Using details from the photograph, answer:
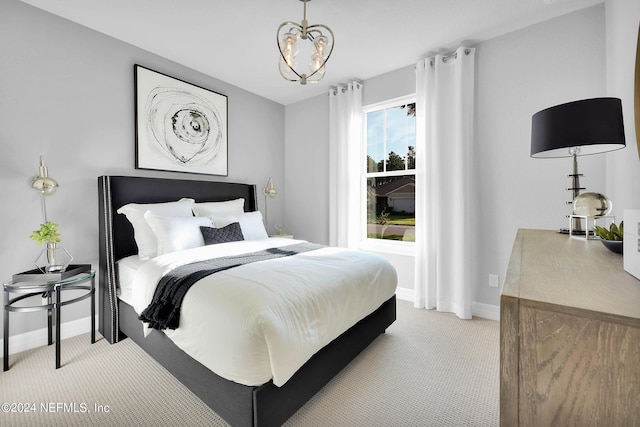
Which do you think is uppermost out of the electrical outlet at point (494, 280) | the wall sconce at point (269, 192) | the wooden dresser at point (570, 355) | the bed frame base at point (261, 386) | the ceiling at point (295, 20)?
the ceiling at point (295, 20)

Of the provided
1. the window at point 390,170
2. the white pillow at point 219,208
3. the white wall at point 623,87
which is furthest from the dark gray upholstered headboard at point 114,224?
the white wall at point 623,87

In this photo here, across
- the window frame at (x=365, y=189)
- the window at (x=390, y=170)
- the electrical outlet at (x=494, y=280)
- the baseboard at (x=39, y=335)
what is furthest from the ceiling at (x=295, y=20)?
the baseboard at (x=39, y=335)

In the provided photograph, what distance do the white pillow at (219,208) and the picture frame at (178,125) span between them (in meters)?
0.48

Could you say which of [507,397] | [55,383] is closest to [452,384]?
[507,397]

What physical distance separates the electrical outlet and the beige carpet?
612 millimetres

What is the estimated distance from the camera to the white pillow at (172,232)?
95.0 inches

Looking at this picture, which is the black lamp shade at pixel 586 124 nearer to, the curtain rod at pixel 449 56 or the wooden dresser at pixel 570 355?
the wooden dresser at pixel 570 355

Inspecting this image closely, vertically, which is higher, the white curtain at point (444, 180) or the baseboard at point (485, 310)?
the white curtain at point (444, 180)

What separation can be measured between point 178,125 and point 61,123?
1.01m

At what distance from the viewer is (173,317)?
1.60 m

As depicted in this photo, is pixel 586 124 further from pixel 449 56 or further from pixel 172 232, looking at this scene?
pixel 172 232

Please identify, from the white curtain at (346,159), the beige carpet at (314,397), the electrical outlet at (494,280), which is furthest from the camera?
the white curtain at (346,159)

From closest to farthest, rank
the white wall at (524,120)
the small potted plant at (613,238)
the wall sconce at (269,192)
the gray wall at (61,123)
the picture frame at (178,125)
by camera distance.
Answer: the small potted plant at (613,238), the gray wall at (61,123), the white wall at (524,120), the picture frame at (178,125), the wall sconce at (269,192)

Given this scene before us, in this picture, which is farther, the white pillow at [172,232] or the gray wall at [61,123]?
the white pillow at [172,232]
